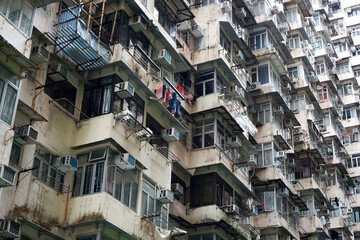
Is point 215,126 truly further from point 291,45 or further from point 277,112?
point 291,45

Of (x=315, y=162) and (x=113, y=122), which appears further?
(x=315, y=162)

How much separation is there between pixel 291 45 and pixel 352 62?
1700cm

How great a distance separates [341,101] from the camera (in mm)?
44344

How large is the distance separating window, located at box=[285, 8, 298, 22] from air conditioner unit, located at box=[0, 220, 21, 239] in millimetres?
28451

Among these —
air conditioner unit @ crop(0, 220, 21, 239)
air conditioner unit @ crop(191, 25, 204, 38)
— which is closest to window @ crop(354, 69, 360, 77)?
air conditioner unit @ crop(191, 25, 204, 38)

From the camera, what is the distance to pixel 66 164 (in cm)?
1561

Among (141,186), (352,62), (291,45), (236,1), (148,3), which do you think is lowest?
(141,186)

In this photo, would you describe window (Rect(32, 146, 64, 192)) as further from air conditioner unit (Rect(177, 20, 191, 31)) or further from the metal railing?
air conditioner unit (Rect(177, 20, 191, 31))

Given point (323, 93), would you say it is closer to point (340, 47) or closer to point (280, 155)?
point (340, 47)

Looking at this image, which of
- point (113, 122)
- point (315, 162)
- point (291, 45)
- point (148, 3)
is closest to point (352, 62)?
point (291, 45)

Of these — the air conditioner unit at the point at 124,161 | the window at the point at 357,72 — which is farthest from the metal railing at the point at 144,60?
the window at the point at 357,72

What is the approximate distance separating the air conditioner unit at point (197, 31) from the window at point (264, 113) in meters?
6.16

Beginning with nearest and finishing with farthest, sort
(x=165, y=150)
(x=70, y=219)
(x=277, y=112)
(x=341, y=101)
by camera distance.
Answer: (x=70, y=219), (x=165, y=150), (x=277, y=112), (x=341, y=101)

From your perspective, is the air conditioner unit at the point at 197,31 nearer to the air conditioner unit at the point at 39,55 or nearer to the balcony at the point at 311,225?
the air conditioner unit at the point at 39,55
